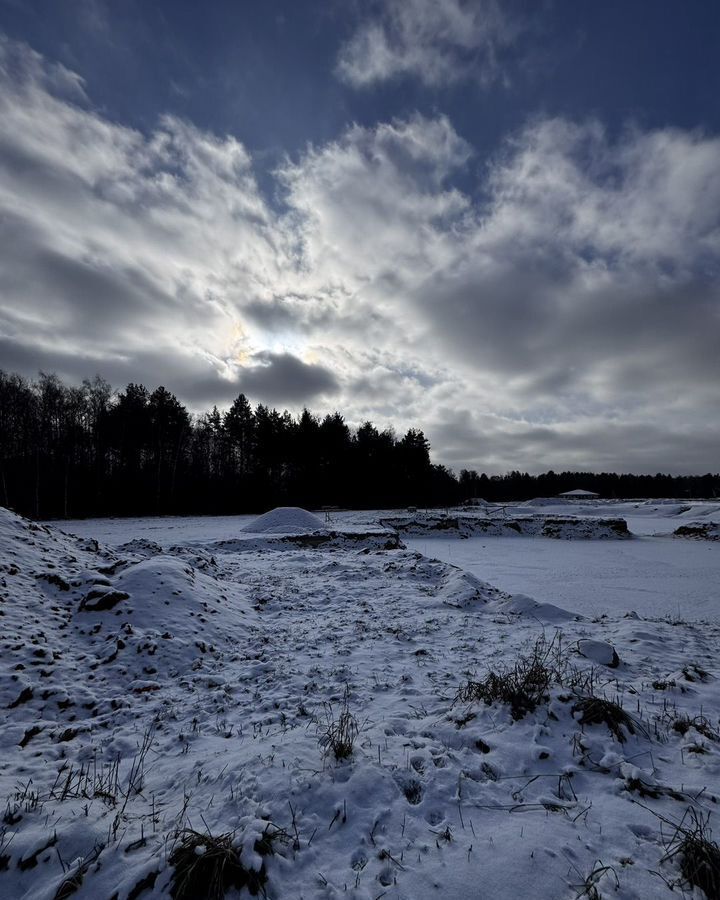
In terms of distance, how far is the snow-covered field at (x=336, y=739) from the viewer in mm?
2273

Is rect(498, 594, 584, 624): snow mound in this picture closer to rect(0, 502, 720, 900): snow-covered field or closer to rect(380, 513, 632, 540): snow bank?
rect(0, 502, 720, 900): snow-covered field

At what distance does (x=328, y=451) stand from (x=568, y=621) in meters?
43.8

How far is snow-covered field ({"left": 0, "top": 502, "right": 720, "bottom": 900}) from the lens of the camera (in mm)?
2273

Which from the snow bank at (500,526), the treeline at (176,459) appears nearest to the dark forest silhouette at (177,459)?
the treeline at (176,459)

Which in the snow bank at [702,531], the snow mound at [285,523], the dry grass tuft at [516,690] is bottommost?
the snow bank at [702,531]

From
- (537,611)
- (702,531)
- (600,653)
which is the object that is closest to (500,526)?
(702,531)

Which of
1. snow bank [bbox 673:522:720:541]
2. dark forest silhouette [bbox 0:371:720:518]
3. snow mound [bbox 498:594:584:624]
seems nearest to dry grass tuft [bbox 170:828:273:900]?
snow mound [bbox 498:594:584:624]

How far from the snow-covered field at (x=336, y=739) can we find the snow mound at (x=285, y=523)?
11.7 meters

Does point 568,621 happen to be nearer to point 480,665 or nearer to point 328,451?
point 480,665

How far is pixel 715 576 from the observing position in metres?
12.2

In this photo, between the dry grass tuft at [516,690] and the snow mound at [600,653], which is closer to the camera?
the dry grass tuft at [516,690]

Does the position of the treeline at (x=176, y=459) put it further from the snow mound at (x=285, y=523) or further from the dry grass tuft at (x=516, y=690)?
the dry grass tuft at (x=516, y=690)

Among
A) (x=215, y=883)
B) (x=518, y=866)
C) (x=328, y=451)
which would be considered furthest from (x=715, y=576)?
(x=328, y=451)

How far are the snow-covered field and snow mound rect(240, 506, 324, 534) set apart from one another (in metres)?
11.7
